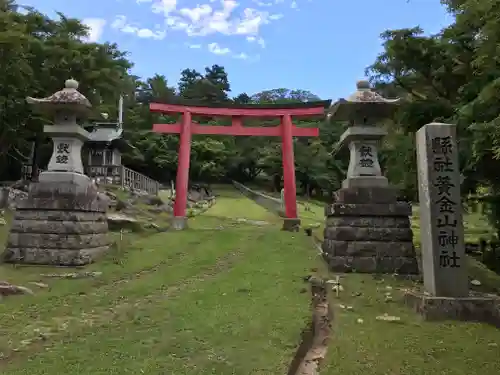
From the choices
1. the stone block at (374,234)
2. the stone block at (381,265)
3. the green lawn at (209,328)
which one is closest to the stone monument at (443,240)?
the green lawn at (209,328)

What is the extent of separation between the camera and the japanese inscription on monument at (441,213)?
5.82 metres

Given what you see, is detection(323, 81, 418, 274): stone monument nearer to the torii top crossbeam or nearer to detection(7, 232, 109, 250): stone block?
A: detection(7, 232, 109, 250): stone block

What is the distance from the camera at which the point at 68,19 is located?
66.6 ft

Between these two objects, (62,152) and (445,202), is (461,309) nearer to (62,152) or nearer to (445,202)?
(445,202)

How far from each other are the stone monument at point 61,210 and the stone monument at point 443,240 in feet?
22.4

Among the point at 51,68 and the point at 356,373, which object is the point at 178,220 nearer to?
the point at 51,68

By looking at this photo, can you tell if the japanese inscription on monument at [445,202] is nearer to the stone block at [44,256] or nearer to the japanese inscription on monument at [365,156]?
the japanese inscription on monument at [365,156]

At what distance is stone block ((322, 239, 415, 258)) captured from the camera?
8898 millimetres

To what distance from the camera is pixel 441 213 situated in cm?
614

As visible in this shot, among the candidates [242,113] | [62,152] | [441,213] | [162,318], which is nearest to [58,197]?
[62,152]

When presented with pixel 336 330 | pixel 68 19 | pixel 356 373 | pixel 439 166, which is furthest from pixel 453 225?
pixel 68 19

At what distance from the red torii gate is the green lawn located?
325 inches

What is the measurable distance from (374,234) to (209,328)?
17.1 feet

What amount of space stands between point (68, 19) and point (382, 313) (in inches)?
813
